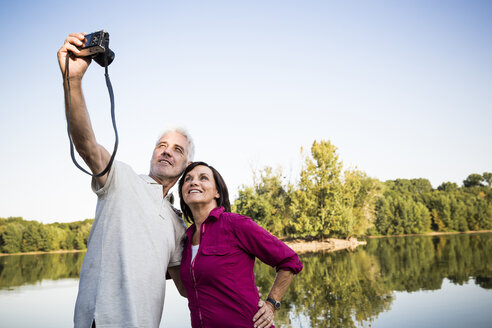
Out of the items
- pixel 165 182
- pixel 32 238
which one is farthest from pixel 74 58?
pixel 32 238

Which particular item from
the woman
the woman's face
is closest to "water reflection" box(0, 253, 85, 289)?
the woman's face

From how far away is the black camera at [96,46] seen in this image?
1.64 m

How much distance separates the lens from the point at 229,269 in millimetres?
2223

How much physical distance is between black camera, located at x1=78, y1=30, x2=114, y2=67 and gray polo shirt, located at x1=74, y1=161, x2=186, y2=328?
619 millimetres

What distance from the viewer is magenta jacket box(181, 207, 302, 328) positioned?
2.15 metres

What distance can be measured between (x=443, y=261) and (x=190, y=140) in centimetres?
1607

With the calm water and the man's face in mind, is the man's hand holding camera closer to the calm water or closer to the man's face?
the man's face

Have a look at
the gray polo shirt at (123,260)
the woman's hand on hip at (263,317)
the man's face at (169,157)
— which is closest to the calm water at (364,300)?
the woman's hand on hip at (263,317)

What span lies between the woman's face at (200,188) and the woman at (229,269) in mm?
223

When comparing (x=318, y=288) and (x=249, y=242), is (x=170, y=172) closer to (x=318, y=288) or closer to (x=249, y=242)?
(x=249, y=242)

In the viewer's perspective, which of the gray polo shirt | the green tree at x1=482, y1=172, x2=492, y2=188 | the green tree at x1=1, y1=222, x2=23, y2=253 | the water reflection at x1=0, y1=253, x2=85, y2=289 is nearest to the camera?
the gray polo shirt

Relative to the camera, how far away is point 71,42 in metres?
1.68

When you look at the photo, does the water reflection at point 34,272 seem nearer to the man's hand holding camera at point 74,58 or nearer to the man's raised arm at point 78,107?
the man's raised arm at point 78,107

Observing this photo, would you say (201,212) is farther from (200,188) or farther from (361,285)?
(361,285)
